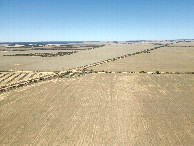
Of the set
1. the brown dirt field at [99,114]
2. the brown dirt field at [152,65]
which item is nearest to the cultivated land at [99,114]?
the brown dirt field at [99,114]

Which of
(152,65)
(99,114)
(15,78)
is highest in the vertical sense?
(152,65)

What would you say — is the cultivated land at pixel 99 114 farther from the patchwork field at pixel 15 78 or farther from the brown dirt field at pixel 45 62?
the brown dirt field at pixel 45 62

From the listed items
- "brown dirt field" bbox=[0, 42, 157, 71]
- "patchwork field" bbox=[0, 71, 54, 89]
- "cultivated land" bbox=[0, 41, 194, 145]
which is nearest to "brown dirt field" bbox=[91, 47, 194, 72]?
"brown dirt field" bbox=[0, 42, 157, 71]

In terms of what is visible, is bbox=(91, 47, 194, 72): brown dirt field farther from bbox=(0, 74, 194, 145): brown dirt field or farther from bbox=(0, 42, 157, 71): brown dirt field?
bbox=(0, 74, 194, 145): brown dirt field

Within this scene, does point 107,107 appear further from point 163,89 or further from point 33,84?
point 33,84

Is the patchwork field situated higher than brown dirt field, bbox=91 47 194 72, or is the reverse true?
brown dirt field, bbox=91 47 194 72

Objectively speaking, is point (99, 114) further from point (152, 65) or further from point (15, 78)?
point (152, 65)

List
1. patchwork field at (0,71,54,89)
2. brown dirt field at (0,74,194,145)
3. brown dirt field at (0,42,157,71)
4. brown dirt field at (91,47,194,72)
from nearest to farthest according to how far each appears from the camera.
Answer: brown dirt field at (0,74,194,145), patchwork field at (0,71,54,89), brown dirt field at (91,47,194,72), brown dirt field at (0,42,157,71)

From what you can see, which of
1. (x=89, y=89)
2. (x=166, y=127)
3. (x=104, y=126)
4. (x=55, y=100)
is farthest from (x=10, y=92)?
(x=166, y=127)

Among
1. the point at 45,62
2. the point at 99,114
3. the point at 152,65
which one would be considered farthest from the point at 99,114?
the point at 45,62
